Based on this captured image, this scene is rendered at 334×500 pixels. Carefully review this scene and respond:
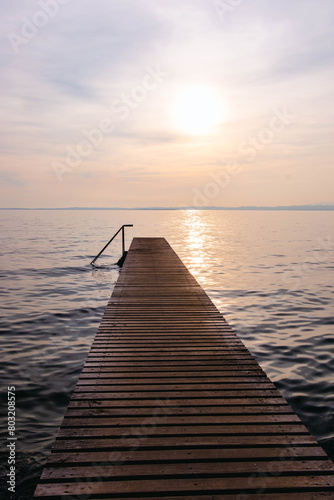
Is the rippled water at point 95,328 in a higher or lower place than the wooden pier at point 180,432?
lower

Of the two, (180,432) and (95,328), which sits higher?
(180,432)

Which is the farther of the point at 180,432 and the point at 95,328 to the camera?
the point at 95,328

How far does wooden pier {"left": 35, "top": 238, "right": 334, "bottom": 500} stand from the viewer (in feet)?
9.91

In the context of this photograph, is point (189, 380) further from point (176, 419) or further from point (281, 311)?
point (281, 311)

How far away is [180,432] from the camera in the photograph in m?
3.72

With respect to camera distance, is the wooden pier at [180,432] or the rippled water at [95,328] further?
the rippled water at [95,328]

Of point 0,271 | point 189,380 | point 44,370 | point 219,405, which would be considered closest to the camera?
point 219,405

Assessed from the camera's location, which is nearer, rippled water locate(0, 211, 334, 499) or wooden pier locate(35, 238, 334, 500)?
wooden pier locate(35, 238, 334, 500)

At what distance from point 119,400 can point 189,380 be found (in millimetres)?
993

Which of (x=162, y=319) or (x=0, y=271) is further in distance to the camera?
(x=0, y=271)

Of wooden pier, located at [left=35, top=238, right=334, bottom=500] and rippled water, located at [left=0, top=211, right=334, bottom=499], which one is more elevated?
wooden pier, located at [left=35, top=238, right=334, bottom=500]

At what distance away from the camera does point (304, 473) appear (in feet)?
10.4

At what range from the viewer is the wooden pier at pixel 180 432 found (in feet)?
9.91

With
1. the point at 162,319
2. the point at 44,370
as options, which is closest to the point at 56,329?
the point at 44,370
